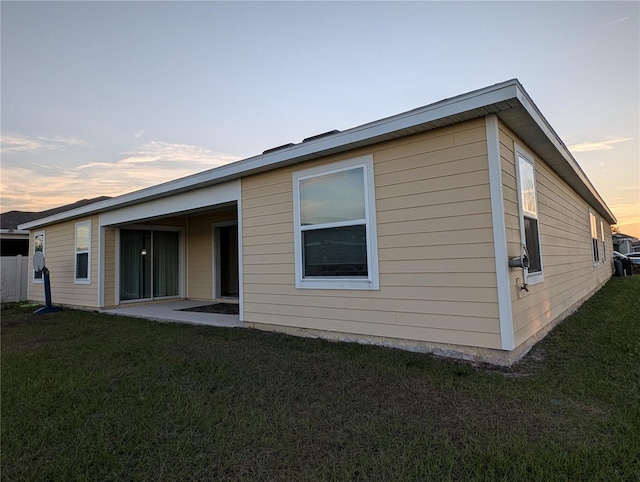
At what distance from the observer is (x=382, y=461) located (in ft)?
6.18

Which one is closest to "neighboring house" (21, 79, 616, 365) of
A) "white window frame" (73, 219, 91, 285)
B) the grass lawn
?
the grass lawn

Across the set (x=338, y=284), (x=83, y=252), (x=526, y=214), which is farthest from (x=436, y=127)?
(x=83, y=252)

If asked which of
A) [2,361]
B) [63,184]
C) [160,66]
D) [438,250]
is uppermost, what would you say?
[160,66]

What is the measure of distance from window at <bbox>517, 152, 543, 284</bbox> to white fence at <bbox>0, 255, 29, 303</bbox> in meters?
15.6

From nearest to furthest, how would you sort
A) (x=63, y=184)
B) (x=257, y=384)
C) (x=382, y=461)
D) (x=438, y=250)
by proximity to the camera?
(x=382, y=461), (x=257, y=384), (x=438, y=250), (x=63, y=184)

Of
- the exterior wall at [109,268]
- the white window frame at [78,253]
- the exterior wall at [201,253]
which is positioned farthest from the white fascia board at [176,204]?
the exterior wall at [201,253]

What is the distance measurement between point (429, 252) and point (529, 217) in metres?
1.64

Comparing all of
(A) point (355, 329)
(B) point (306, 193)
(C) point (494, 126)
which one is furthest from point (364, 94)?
(A) point (355, 329)

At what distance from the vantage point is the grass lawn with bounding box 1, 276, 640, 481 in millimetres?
1862

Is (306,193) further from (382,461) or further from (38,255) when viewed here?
(38,255)

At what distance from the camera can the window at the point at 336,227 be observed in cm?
425

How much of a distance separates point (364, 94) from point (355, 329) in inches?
235

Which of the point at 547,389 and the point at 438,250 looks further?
the point at 438,250

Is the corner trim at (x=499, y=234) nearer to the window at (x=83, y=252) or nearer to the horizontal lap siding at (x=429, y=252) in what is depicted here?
the horizontal lap siding at (x=429, y=252)
